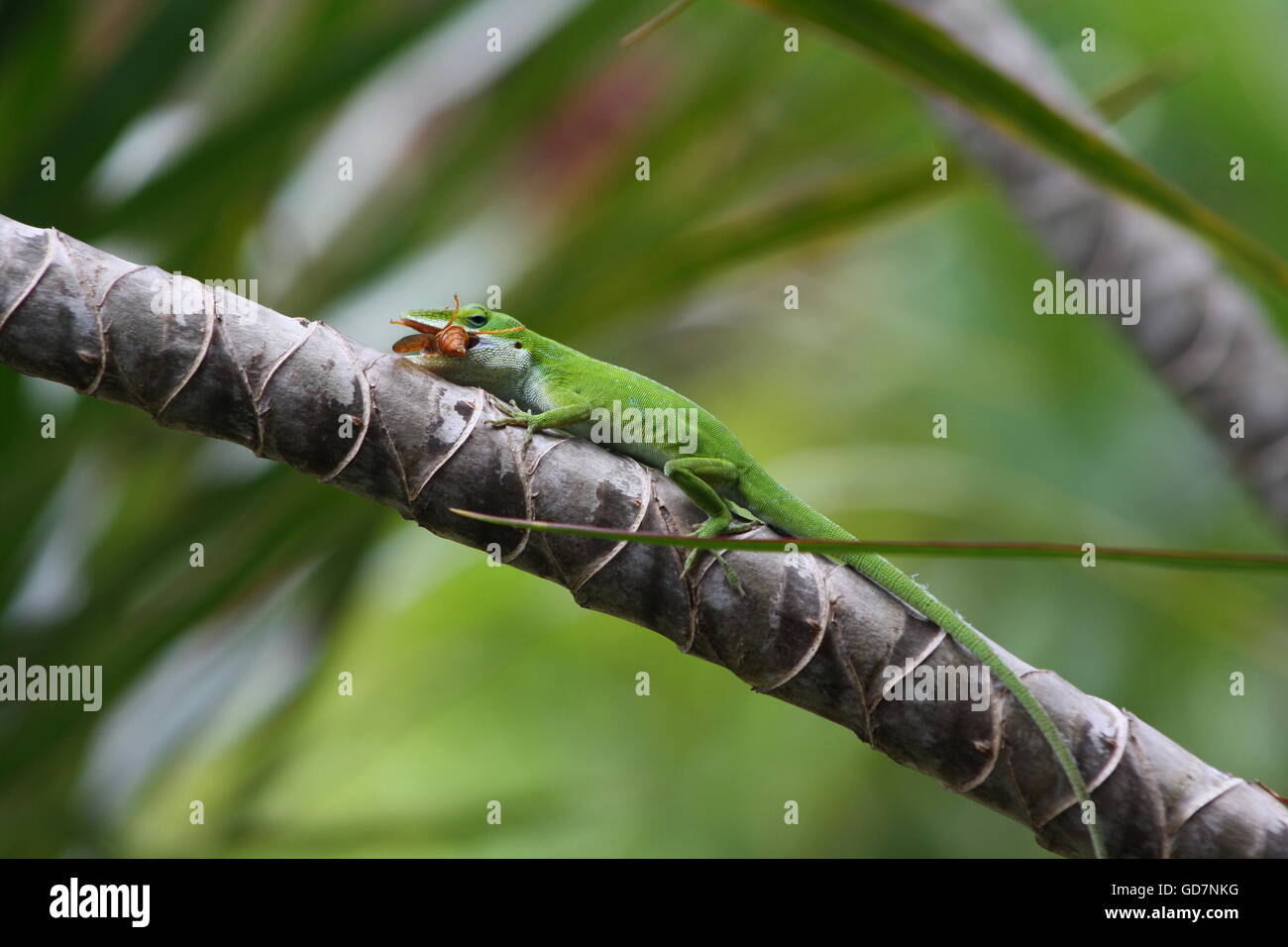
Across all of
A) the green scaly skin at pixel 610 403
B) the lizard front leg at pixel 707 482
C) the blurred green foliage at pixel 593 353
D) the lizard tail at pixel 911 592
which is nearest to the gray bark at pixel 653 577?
the lizard tail at pixel 911 592

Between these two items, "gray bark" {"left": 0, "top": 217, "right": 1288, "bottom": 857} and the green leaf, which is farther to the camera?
"gray bark" {"left": 0, "top": 217, "right": 1288, "bottom": 857}

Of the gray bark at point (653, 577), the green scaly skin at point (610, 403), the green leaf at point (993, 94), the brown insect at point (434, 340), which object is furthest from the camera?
the green scaly skin at point (610, 403)

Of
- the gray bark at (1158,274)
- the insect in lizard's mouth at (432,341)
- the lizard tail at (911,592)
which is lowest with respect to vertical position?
the lizard tail at (911,592)

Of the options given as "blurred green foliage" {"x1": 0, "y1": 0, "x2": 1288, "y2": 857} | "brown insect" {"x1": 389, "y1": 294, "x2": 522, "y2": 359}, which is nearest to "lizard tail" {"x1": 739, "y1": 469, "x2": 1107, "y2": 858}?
"blurred green foliage" {"x1": 0, "y1": 0, "x2": 1288, "y2": 857}

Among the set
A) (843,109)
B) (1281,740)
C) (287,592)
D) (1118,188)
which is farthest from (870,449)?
(1118,188)

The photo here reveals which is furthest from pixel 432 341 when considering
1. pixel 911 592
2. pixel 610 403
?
pixel 911 592

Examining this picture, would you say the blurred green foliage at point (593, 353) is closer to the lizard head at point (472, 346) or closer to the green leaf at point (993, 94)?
the lizard head at point (472, 346)

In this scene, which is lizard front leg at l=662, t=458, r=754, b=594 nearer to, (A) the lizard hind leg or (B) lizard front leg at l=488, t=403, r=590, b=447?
(A) the lizard hind leg

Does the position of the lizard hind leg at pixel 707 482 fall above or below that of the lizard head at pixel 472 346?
below
